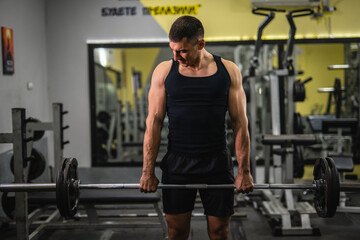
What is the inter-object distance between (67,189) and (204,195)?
639 millimetres

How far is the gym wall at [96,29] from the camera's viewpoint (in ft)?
14.8

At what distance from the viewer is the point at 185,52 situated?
1768 millimetres

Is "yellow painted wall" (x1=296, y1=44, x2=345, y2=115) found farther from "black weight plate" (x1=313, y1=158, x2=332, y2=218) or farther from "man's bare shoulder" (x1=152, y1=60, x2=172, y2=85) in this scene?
"man's bare shoulder" (x1=152, y1=60, x2=172, y2=85)

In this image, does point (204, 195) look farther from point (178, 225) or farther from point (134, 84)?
point (134, 84)

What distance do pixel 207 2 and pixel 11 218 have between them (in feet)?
9.59

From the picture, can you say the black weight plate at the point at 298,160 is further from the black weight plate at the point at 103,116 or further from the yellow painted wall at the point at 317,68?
the yellow painted wall at the point at 317,68

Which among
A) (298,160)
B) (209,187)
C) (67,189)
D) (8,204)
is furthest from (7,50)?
(298,160)

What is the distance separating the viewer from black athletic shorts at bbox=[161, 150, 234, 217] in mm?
1918

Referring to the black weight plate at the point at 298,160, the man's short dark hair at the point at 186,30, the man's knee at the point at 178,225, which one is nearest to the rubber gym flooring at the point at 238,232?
the black weight plate at the point at 298,160

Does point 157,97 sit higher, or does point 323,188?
point 157,97

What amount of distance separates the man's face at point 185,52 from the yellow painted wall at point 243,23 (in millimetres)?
2767

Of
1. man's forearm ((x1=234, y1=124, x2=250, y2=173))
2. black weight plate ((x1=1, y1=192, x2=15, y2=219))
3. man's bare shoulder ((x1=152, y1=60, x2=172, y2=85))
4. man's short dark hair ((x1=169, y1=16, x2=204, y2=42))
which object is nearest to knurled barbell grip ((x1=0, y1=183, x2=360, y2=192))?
man's forearm ((x1=234, y1=124, x2=250, y2=173))

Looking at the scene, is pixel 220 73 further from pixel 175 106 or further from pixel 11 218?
pixel 11 218

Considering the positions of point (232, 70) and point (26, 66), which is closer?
point (232, 70)
